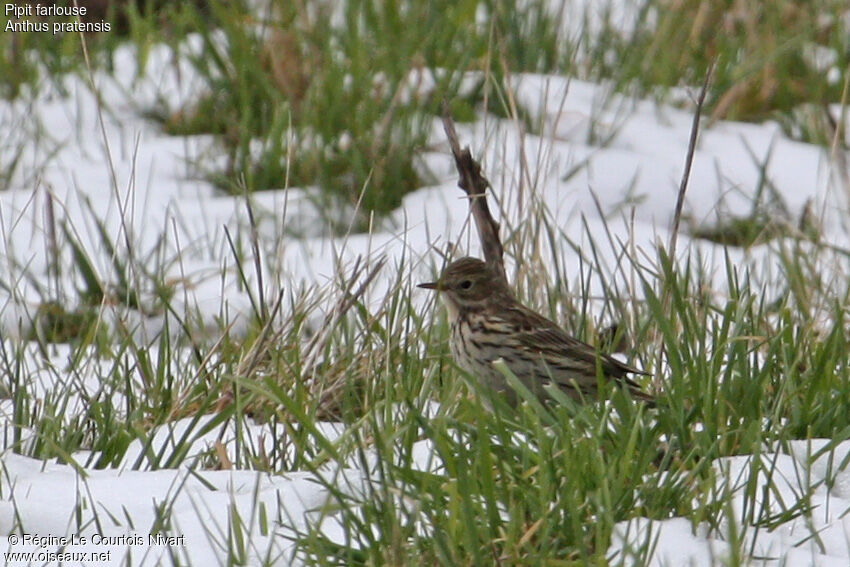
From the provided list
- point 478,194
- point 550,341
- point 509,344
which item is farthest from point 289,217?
point 550,341

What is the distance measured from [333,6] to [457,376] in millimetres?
4466

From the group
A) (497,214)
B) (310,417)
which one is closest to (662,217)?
(497,214)

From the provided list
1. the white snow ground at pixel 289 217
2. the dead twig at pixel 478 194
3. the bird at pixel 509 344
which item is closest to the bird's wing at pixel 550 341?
the bird at pixel 509 344

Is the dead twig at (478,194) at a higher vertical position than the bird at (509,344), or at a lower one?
higher

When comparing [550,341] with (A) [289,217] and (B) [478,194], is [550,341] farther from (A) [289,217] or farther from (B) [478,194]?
(A) [289,217]

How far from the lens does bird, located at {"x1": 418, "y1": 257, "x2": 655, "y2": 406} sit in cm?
462

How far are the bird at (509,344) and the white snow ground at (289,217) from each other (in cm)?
36

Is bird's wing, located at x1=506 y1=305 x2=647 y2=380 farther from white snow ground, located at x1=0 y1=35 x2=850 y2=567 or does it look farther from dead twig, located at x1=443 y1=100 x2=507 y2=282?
white snow ground, located at x1=0 y1=35 x2=850 y2=567

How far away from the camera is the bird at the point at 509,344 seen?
15.2 ft

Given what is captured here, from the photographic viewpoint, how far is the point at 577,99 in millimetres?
7898

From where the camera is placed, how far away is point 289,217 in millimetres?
6770

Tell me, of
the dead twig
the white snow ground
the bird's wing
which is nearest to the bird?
the bird's wing

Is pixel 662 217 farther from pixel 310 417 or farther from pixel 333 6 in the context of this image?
pixel 310 417

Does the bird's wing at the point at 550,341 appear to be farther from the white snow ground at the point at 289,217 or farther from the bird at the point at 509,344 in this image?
the white snow ground at the point at 289,217
